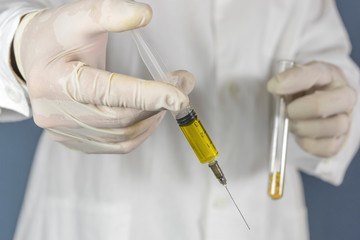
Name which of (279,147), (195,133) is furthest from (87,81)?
(279,147)

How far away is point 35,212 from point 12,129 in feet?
1.02

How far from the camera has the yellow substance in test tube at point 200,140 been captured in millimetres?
550

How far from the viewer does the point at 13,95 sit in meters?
0.65

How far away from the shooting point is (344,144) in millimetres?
920

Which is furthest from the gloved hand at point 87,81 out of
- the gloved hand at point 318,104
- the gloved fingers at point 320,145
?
the gloved fingers at point 320,145

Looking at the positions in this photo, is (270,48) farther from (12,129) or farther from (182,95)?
(12,129)

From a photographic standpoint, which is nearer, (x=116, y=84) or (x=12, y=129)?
(x=116, y=84)

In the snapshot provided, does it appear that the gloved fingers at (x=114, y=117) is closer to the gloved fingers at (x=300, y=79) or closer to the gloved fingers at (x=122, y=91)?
the gloved fingers at (x=122, y=91)

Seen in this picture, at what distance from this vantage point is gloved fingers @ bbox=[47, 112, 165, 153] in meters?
0.59

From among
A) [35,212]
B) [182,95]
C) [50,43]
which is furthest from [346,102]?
[35,212]

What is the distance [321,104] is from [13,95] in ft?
1.90

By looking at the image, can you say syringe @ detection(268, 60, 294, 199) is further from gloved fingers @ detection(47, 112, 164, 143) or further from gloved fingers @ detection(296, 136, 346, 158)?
gloved fingers @ detection(47, 112, 164, 143)

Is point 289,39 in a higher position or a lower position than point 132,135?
lower

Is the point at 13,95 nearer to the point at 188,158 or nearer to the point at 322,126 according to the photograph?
the point at 188,158
